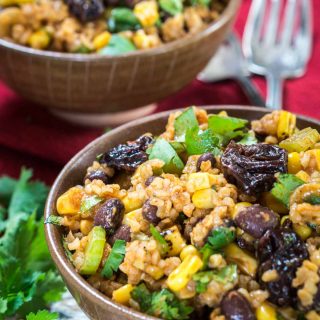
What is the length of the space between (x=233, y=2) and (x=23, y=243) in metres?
1.45

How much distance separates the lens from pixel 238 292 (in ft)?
4.99

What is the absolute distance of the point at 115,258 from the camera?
65.8 inches

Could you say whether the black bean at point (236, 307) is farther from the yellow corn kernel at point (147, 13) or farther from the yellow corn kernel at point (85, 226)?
the yellow corn kernel at point (147, 13)

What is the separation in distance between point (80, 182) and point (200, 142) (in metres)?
0.41

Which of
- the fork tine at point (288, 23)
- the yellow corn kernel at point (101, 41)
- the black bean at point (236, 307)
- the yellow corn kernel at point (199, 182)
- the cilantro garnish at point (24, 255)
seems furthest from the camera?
the fork tine at point (288, 23)

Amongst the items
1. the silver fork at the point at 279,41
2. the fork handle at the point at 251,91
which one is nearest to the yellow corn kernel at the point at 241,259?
the fork handle at the point at 251,91

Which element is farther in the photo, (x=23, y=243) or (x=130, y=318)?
(x=23, y=243)

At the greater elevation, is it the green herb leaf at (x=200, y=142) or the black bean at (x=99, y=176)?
the green herb leaf at (x=200, y=142)

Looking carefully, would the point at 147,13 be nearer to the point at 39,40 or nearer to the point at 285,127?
the point at 39,40

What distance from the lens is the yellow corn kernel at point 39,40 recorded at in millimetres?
2803

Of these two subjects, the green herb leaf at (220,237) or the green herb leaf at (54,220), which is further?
the green herb leaf at (54,220)

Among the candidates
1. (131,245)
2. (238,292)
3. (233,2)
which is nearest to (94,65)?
(233,2)

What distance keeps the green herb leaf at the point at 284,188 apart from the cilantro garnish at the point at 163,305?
344mm

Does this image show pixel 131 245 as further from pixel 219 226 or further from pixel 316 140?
pixel 316 140
